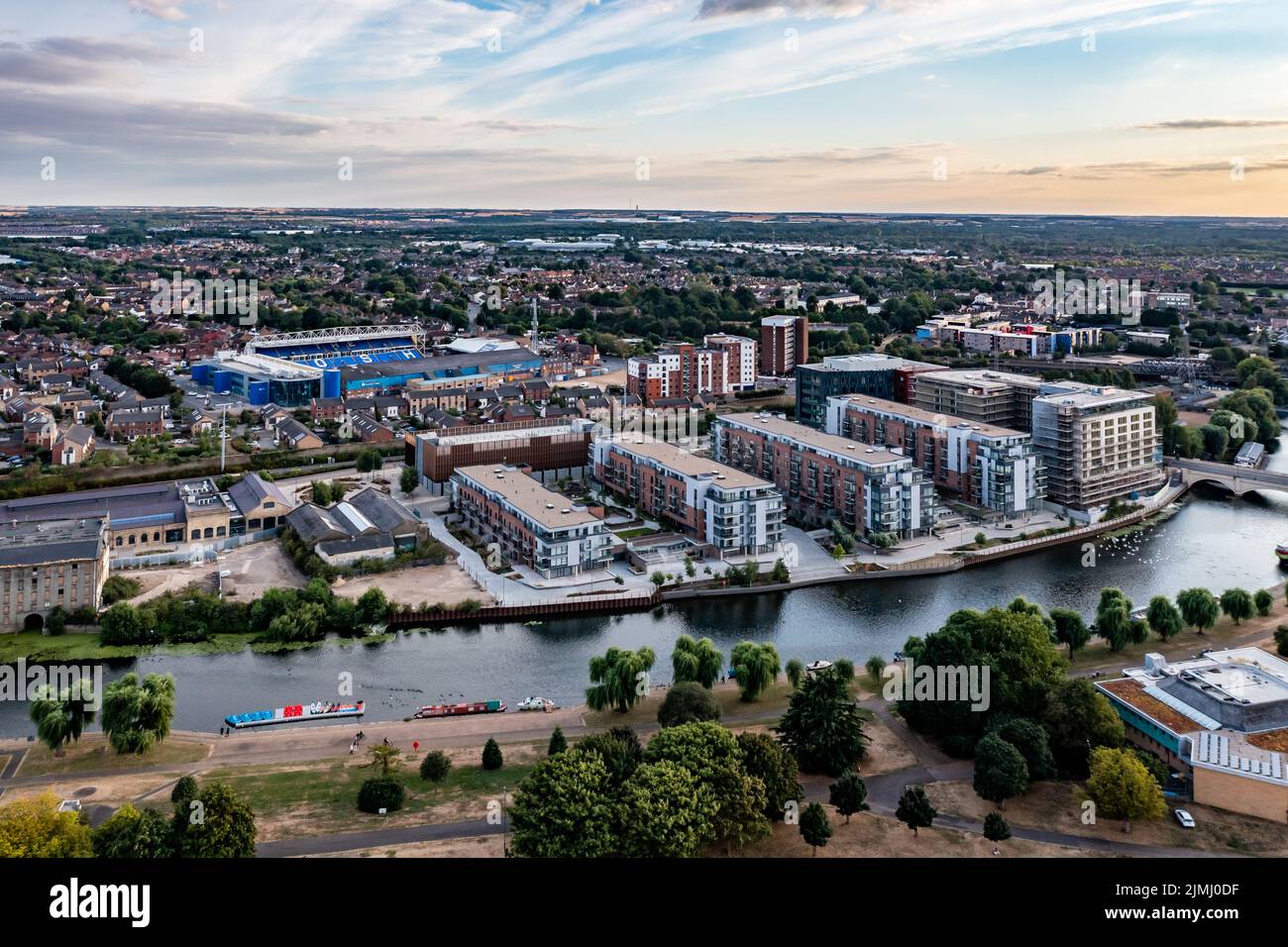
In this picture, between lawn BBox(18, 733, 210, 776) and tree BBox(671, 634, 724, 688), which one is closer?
lawn BBox(18, 733, 210, 776)

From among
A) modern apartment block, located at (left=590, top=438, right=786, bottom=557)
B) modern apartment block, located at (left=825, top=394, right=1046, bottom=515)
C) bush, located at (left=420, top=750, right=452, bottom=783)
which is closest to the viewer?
bush, located at (left=420, top=750, right=452, bottom=783)

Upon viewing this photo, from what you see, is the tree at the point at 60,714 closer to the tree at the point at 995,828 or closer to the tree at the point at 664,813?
the tree at the point at 664,813

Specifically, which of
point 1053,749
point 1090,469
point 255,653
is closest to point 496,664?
point 255,653

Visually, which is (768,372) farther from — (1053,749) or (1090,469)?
(1053,749)

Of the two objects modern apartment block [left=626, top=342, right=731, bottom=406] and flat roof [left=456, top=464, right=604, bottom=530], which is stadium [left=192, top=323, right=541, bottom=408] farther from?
flat roof [left=456, top=464, right=604, bottom=530]

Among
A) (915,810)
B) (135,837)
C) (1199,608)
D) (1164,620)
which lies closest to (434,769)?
(135,837)

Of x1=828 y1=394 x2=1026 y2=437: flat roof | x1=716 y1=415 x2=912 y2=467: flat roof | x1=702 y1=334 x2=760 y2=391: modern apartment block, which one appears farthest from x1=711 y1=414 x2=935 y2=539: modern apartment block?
x1=702 y1=334 x2=760 y2=391: modern apartment block

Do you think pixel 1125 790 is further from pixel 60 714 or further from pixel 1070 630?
pixel 60 714
